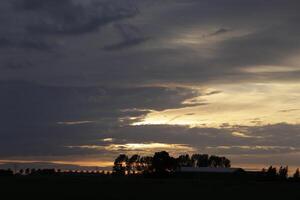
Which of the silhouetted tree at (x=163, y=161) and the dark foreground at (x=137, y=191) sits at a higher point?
the silhouetted tree at (x=163, y=161)

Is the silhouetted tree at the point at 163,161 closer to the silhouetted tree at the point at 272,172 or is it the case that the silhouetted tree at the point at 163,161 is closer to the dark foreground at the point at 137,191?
the silhouetted tree at the point at 272,172

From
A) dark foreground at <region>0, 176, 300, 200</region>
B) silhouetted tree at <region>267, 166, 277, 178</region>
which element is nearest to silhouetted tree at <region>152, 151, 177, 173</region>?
silhouetted tree at <region>267, 166, 277, 178</region>

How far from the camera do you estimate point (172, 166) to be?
173 meters

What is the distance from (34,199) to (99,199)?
18.6ft

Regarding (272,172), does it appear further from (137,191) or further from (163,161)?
(137,191)

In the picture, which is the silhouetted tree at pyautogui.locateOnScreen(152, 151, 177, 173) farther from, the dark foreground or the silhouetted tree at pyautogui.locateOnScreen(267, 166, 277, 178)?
the dark foreground

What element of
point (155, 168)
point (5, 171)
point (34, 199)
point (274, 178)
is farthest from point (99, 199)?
point (5, 171)

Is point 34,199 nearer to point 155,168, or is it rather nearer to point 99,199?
point 99,199

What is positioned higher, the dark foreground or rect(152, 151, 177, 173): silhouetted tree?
rect(152, 151, 177, 173): silhouetted tree

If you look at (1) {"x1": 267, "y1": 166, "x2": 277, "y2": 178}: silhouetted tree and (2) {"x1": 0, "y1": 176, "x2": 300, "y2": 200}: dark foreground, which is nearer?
(2) {"x1": 0, "y1": 176, "x2": 300, "y2": 200}: dark foreground

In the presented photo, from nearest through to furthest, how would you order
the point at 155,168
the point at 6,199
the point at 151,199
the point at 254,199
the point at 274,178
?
1. the point at 6,199
2. the point at 151,199
3. the point at 254,199
4. the point at 274,178
5. the point at 155,168

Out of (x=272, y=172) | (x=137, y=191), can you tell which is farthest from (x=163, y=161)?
(x=137, y=191)

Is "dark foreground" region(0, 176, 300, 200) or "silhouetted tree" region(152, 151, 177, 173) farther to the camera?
"silhouetted tree" region(152, 151, 177, 173)

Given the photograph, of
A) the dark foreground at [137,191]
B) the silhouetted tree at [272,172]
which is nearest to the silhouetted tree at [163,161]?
the silhouetted tree at [272,172]
